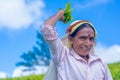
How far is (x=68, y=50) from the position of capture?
544 cm

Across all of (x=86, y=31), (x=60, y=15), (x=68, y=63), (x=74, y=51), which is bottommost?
(x=68, y=63)

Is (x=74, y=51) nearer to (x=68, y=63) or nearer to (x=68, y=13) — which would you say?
(x=68, y=63)

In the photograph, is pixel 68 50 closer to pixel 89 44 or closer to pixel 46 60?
pixel 89 44

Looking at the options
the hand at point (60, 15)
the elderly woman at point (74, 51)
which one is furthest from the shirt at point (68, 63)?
the hand at point (60, 15)

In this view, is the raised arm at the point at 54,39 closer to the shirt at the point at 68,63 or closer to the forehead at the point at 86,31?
the shirt at the point at 68,63

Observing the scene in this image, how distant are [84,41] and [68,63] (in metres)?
0.31

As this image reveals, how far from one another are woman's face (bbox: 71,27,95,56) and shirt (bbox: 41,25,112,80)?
80 mm

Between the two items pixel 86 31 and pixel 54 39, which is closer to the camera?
pixel 54 39

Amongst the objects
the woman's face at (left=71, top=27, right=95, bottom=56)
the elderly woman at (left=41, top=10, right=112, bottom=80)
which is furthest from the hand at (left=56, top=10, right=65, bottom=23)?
the woman's face at (left=71, top=27, right=95, bottom=56)

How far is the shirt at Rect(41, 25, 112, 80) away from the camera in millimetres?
5215

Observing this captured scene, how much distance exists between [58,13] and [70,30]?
0.24 m

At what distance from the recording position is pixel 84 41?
5.33 meters

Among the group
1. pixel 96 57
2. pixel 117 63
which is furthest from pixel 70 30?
pixel 117 63

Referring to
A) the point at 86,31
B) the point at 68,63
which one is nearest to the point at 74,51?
the point at 68,63
